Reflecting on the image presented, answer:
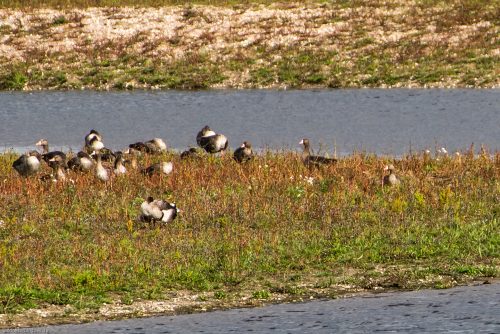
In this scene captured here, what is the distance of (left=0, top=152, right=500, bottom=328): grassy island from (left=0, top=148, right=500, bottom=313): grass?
0.12ft

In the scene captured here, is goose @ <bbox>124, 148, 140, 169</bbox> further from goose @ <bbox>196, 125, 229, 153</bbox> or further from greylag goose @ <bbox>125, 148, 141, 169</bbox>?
goose @ <bbox>196, 125, 229, 153</bbox>

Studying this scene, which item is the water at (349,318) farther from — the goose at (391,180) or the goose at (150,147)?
the goose at (150,147)

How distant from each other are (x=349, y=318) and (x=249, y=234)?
15.6ft

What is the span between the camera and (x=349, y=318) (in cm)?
1672

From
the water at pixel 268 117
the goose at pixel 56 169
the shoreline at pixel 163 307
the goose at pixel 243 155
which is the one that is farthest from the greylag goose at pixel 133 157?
the shoreline at pixel 163 307

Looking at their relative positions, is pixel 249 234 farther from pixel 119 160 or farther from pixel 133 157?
pixel 133 157

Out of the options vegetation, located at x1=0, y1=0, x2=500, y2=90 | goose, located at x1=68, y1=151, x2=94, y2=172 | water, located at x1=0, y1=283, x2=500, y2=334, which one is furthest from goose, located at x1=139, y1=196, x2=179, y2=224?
vegetation, located at x1=0, y1=0, x2=500, y2=90

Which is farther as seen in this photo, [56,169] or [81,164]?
[81,164]

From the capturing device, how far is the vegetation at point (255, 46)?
60.6 m

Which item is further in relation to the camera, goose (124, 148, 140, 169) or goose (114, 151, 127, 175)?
goose (124, 148, 140, 169)

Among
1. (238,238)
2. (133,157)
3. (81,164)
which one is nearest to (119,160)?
(81,164)

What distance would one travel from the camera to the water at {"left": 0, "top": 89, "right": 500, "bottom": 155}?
1610 inches

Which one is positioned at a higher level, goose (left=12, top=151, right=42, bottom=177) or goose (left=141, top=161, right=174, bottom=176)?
goose (left=12, top=151, right=42, bottom=177)

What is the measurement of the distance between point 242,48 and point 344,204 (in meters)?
42.4
